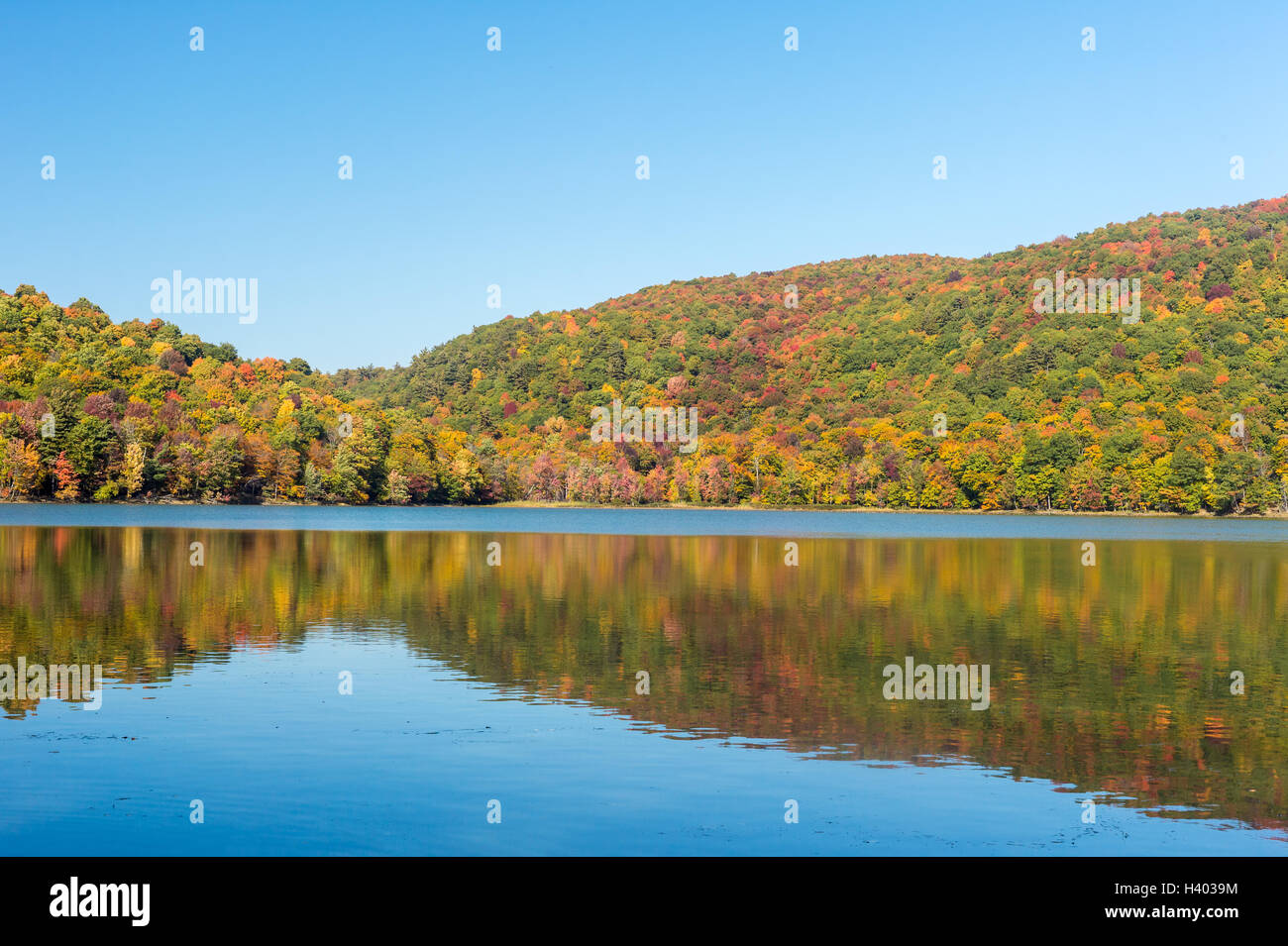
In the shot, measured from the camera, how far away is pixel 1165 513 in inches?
5354

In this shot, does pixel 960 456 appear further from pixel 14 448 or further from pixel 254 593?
pixel 254 593

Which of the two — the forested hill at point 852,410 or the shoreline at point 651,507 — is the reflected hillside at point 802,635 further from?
the forested hill at point 852,410

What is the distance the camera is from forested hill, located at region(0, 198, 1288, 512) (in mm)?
128000

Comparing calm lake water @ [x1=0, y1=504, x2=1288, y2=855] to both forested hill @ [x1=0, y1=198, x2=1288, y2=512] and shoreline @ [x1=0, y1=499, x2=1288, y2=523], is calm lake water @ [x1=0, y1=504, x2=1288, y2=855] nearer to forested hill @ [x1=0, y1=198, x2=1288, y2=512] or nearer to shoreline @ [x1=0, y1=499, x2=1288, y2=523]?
shoreline @ [x1=0, y1=499, x2=1288, y2=523]

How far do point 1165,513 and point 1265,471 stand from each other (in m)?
11.8

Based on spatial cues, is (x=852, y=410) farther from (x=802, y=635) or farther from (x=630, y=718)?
(x=630, y=718)

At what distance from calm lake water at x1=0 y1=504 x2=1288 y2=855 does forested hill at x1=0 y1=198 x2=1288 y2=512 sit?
92201 millimetres

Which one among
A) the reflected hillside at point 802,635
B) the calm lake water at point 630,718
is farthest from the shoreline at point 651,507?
the calm lake water at point 630,718

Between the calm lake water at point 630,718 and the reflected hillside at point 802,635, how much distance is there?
129 millimetres

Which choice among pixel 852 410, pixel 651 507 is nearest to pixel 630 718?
pixel 651 507

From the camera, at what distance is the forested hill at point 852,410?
128 meters

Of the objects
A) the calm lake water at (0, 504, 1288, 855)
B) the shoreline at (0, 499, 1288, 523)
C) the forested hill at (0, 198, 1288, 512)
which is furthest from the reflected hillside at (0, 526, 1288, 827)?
the forested hill at (0, 198, 1288, 512)
